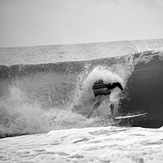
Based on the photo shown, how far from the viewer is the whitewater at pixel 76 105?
57.2 inches

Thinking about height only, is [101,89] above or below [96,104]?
above

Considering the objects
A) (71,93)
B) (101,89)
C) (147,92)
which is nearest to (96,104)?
(101,89)

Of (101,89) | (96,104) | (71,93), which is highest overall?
(71,93)

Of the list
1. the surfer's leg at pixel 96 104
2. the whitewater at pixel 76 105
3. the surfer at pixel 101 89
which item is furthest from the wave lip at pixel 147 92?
the surfer's leg at pixel 96 104

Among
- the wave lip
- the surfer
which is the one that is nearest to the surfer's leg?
the surfer

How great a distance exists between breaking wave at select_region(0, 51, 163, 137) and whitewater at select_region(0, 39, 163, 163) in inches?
0.4

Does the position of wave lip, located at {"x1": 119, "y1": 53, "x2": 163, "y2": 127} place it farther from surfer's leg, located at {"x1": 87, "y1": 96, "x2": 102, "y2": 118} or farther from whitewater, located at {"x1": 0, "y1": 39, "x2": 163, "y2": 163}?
surfer's leg, located at {"x1": 87, "y1": 96, "x2": 102, "y2": 118}

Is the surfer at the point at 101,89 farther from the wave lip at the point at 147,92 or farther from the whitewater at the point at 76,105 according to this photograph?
the wave lip at the point at 147,92

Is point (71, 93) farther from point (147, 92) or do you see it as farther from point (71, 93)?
point (147, 92)

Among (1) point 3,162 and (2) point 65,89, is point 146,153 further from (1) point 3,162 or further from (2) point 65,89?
(2) point 65,89

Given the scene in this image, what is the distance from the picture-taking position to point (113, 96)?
4242 mm

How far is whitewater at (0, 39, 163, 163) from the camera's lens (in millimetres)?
1452

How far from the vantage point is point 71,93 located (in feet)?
17.6

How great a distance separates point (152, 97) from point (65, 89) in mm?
2190
